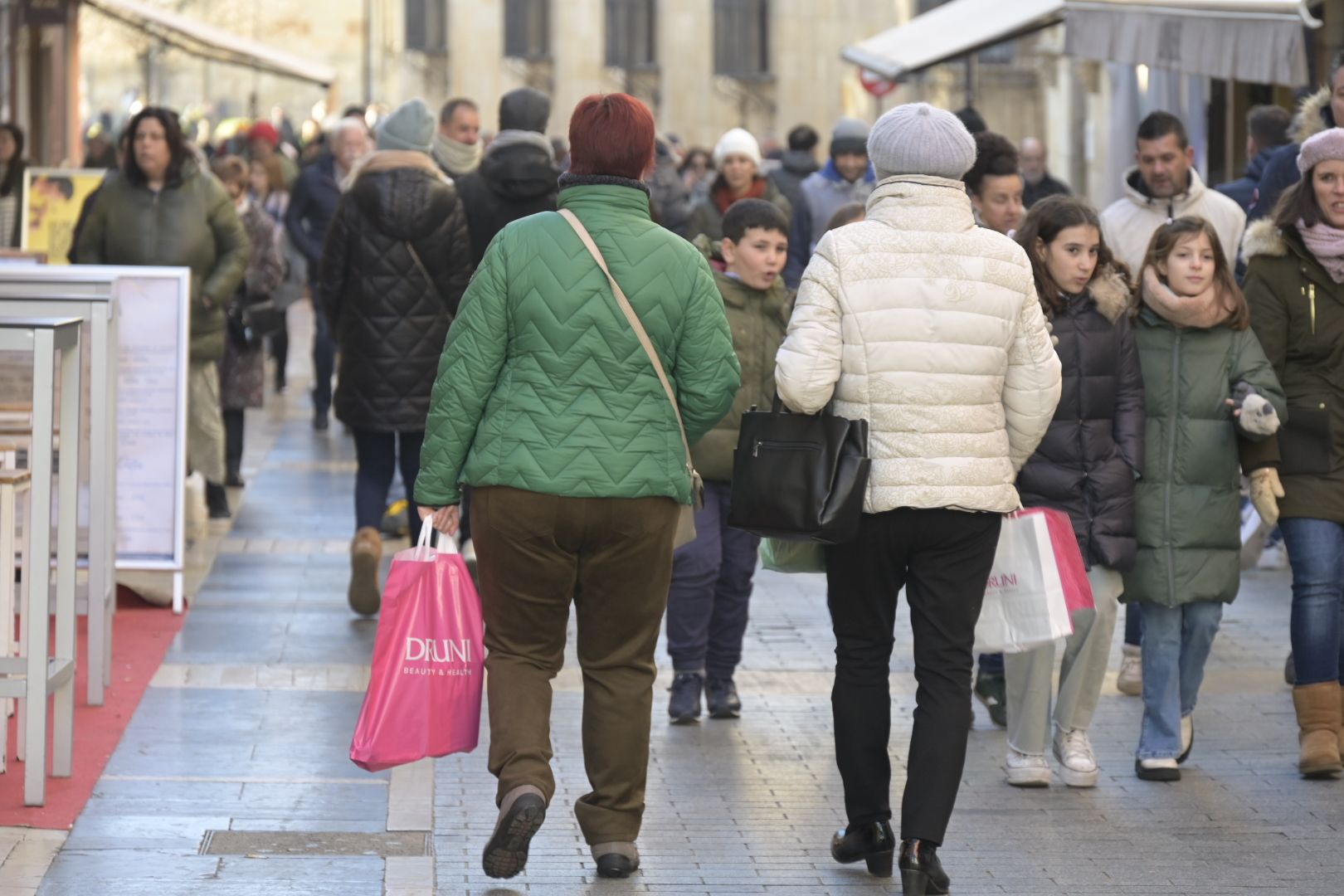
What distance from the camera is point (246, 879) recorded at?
599 cm

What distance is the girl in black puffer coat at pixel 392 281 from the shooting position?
986 cm

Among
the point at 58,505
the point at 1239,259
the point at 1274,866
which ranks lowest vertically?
the point at 1274,866

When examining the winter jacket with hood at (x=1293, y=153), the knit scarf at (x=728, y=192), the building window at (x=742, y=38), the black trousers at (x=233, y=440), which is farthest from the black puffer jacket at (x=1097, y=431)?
the building window at (x=742, y=38)

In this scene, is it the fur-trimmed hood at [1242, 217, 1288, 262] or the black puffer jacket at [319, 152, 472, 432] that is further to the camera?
the black puffer jacket at [319, 152, 472, 432]

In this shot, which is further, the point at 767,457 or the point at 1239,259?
the point at 1239,259

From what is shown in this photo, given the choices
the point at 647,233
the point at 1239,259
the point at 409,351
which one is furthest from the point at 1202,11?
the point at 647,233

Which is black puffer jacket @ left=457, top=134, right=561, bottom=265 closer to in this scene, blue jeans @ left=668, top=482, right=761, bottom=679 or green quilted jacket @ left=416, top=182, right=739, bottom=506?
blue jeans @ left=668, top=482, right=761, bottom=679

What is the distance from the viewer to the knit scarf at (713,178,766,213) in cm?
1284

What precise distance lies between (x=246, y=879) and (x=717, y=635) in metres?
2.60

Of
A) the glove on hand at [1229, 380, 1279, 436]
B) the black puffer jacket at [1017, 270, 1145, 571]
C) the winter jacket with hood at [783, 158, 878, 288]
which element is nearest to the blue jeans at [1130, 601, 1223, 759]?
the black puffer jacket at [1017, 270, 1145, 571]

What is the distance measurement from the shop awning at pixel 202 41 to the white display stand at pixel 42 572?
47.3 feet

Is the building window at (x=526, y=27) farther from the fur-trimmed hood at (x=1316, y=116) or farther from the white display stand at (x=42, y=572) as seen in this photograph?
the white display stand at (x=42, y=572)

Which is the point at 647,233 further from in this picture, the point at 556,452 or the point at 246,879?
the point at 246,879

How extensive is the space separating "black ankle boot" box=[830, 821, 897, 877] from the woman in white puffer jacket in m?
0.14
